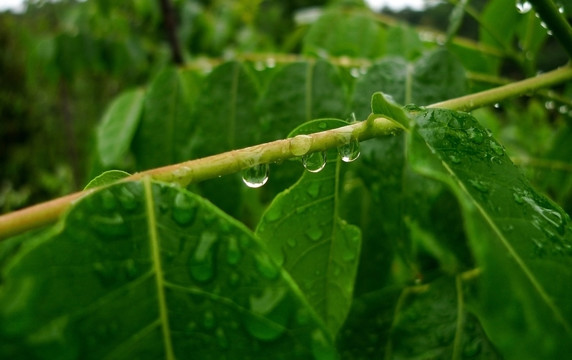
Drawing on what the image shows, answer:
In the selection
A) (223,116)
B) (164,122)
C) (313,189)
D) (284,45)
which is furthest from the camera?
(284,45)

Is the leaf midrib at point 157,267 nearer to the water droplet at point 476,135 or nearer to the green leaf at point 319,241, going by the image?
the green leaf at point 319,241

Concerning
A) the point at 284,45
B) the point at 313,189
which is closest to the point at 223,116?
the point at 313,189

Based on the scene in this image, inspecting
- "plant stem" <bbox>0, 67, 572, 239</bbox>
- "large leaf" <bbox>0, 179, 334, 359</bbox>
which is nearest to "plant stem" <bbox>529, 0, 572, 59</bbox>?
"plant stem" <bbox>0, 67, 572, 239</bbox>

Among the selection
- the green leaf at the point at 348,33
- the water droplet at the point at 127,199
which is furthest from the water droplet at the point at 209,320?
the green leaf at the point at 348,33

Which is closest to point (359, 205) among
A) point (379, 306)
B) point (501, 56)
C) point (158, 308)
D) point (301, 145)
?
point (379, 306)

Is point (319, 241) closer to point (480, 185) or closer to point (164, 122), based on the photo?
point (480, 185)

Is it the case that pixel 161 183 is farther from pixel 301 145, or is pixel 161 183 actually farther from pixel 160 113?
pixel 160 113
